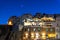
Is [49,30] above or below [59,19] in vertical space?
below

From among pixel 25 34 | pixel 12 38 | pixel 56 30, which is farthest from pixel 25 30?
pixel 56 30

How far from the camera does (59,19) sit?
71.1 metres

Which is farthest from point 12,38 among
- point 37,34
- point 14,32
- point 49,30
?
point 49,30

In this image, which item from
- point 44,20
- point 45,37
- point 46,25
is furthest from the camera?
point 44,20

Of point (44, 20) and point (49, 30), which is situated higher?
point (44, 20)

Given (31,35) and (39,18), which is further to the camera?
(39,18)

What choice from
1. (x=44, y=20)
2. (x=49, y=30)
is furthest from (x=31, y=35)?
(x=44, y=20)

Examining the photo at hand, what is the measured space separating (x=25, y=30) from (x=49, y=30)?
384 inches

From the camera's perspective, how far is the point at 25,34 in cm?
6712

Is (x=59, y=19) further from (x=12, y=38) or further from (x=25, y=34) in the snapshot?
(x=12, y=38)

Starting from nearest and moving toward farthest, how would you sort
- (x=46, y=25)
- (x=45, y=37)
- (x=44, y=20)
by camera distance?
(x=45, y=37), (x=46, y=25), (x=44, y=20)

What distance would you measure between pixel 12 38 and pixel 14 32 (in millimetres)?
2700

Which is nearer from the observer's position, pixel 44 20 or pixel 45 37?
pixel 45 37

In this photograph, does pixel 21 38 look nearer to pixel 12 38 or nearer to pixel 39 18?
pixel 12 38
